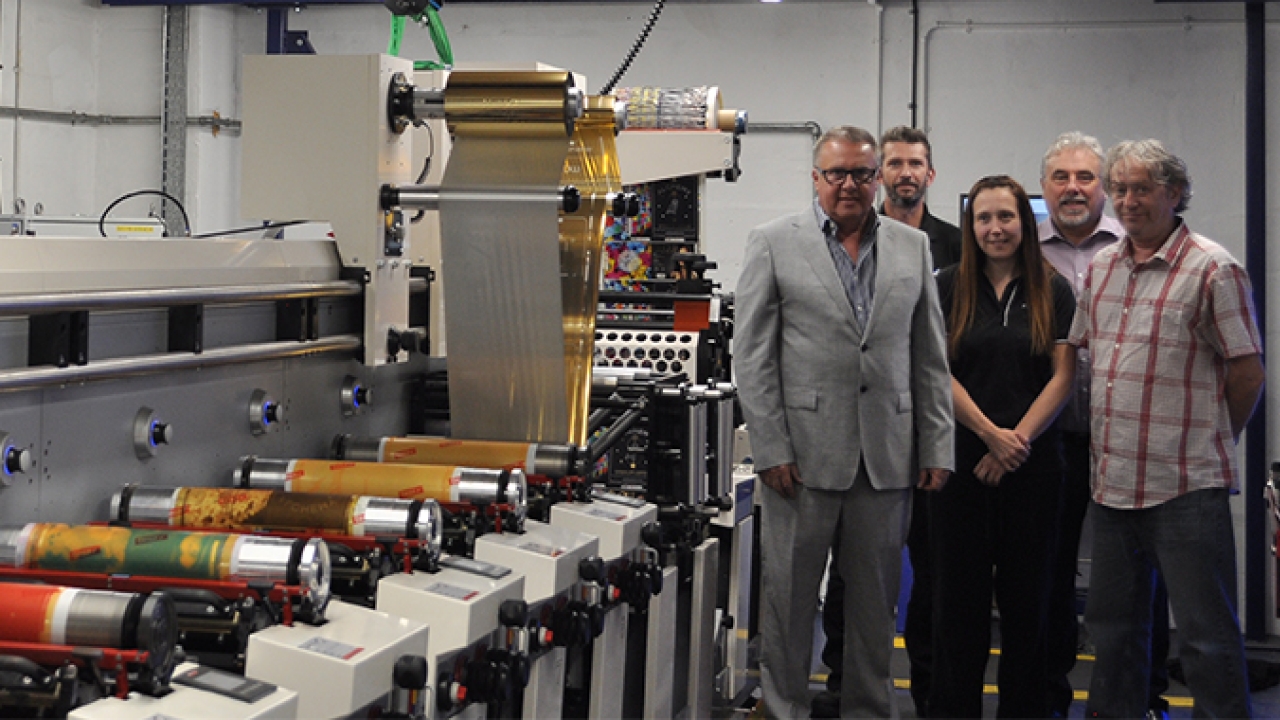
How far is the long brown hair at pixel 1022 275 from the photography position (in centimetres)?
351

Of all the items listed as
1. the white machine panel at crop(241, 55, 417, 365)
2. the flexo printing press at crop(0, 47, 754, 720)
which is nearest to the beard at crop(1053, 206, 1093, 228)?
the flexo printing press at crop(0, 47, 754, 720)

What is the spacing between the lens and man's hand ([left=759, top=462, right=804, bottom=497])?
3227 mm

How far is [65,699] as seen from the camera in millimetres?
1525

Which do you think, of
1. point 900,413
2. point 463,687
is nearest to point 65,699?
point 463,687

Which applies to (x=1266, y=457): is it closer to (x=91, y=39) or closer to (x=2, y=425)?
(x=2, y=425)

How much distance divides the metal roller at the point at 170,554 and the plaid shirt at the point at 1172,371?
2.08 m

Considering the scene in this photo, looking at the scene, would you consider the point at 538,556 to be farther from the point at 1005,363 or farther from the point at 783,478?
the point at 1005,363

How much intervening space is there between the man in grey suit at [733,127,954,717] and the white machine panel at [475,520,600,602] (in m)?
0.86

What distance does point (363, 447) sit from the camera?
3.07 meters

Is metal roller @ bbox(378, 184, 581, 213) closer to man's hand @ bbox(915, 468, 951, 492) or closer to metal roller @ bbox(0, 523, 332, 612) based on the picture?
man's hand @ bbox(915, 468, 951, 492)

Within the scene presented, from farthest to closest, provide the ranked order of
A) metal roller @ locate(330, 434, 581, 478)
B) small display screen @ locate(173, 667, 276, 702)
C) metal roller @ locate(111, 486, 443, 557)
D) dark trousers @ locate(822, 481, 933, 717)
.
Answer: dark trousers @ locate(822, 481, 933, 717)
metal roller @ locate(330, 434, 581, 478)
metal roller @ locate(111, 486, 443, 557)
small display screen @ locate(173, 667, 276, 702)

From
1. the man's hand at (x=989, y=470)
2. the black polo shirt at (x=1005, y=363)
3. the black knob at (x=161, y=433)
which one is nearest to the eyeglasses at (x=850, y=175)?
the black polo shirt at (x=1005, y=363)

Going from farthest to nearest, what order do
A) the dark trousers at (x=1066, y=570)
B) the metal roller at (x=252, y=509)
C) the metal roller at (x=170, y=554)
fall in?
the dark trousers at (x=1066, y=570) < the metal roller at (x=252, y=509) < the metal roller at (x=170, y=554)

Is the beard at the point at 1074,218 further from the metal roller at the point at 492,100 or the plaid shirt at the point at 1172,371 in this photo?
the metal roller at the point at 492,100
